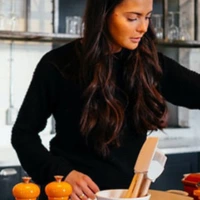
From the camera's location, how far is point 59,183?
37.1 inches

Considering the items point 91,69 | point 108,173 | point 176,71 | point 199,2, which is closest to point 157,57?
point 176,71

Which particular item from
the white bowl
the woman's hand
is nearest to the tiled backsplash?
the woman's hand

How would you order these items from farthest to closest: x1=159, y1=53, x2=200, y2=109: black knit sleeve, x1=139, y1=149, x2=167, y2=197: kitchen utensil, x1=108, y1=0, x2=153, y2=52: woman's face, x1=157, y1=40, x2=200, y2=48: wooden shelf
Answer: x1=157, y1=40, x2=200, y2=48: wooden shelf → x1=159, y1=53, x2=200, y2=109: black knit sleeve → x1=108, y1=0, x2=153, y2=52: woman's face → x1=139, y1=149, x2=167, y2=197: kitchen utensil

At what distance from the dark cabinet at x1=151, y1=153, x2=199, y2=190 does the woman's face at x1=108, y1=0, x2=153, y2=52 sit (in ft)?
6.35

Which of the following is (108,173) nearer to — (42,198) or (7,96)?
(42,198)

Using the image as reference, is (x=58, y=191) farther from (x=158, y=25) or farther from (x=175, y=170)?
(x=158, y=25)

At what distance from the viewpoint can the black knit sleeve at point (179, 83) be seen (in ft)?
4.64

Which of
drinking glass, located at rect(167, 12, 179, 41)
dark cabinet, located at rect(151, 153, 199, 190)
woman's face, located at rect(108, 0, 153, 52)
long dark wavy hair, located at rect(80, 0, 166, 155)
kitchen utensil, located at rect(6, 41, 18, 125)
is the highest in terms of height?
drinking glass, located at rect(167, 12, 179, 41)

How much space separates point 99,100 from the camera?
1279 millimetres

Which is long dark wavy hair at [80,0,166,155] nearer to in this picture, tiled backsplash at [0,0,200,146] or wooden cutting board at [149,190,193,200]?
wooden cutting board at [149,190,193,200]

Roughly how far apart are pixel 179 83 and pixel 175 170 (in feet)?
5.95


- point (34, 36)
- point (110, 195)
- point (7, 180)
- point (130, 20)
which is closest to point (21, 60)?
point (34, 36)

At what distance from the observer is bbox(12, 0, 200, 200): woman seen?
1252mm

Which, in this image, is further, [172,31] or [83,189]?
[172,31]
